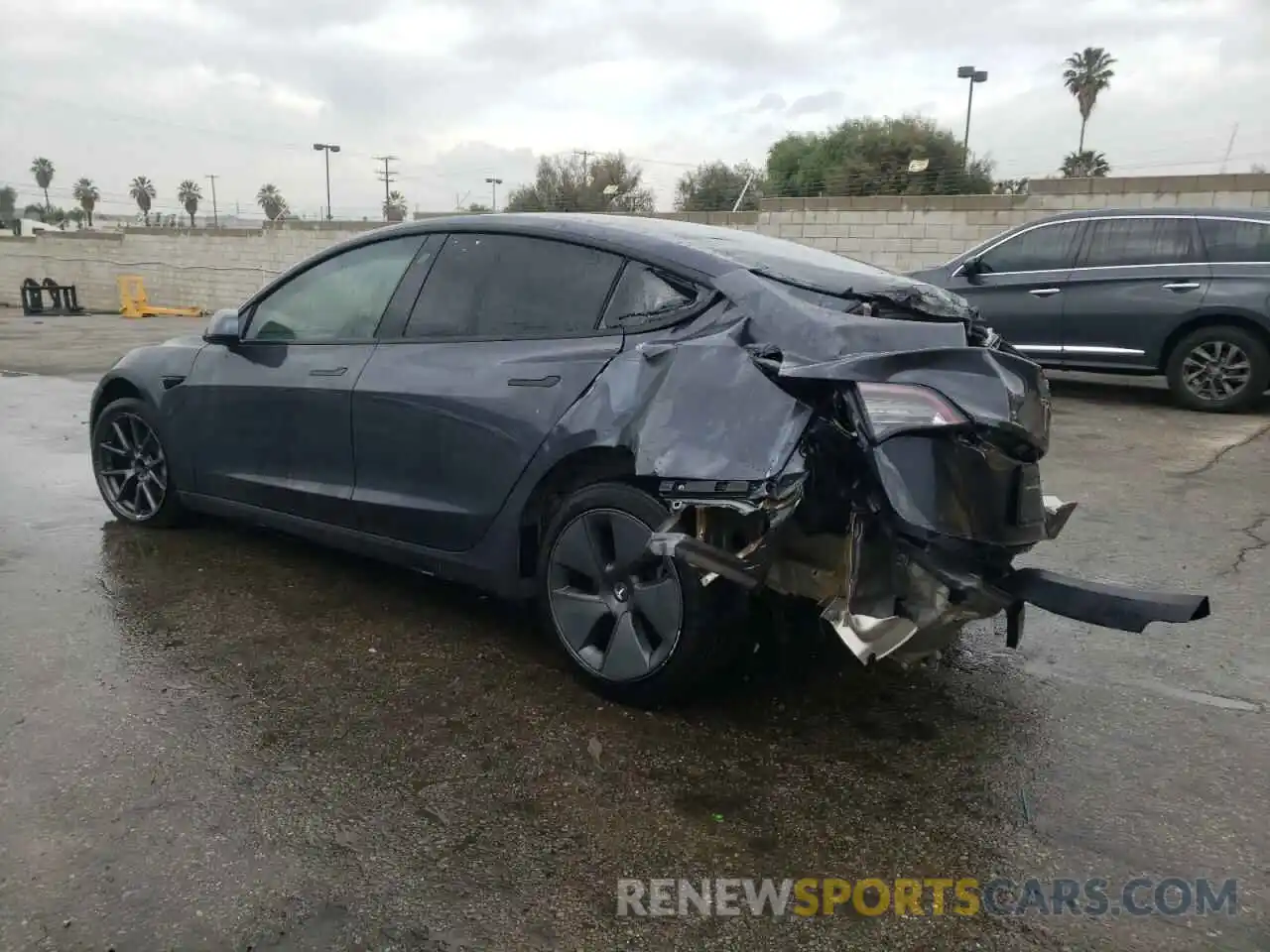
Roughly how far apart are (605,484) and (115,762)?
1662mm

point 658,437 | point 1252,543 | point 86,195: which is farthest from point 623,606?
point 86,195

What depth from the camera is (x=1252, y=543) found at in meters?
5.04

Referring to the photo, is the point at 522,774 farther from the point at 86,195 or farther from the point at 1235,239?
the point at 86,195

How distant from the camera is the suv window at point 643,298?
10.7 ft

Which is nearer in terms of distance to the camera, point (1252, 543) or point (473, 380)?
point (473, 380)

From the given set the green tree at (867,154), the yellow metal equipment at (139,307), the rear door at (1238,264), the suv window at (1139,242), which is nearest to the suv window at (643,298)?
the rear door at (1238,264)

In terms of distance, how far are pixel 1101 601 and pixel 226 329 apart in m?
3.82

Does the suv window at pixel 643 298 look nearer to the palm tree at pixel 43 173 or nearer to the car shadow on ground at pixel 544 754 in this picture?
the car shadow on ground at pixel 544 754

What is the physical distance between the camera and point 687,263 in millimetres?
3289

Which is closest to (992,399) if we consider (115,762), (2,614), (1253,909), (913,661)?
(913,661)

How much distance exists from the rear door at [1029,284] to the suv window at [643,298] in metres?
6.80

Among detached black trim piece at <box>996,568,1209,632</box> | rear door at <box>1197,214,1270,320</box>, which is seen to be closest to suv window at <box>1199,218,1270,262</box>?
rear door at <box>1197,214,1270,320</box>

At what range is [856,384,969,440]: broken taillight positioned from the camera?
2705 mm

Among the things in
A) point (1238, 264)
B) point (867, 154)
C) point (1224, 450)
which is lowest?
point (1224, 450)
